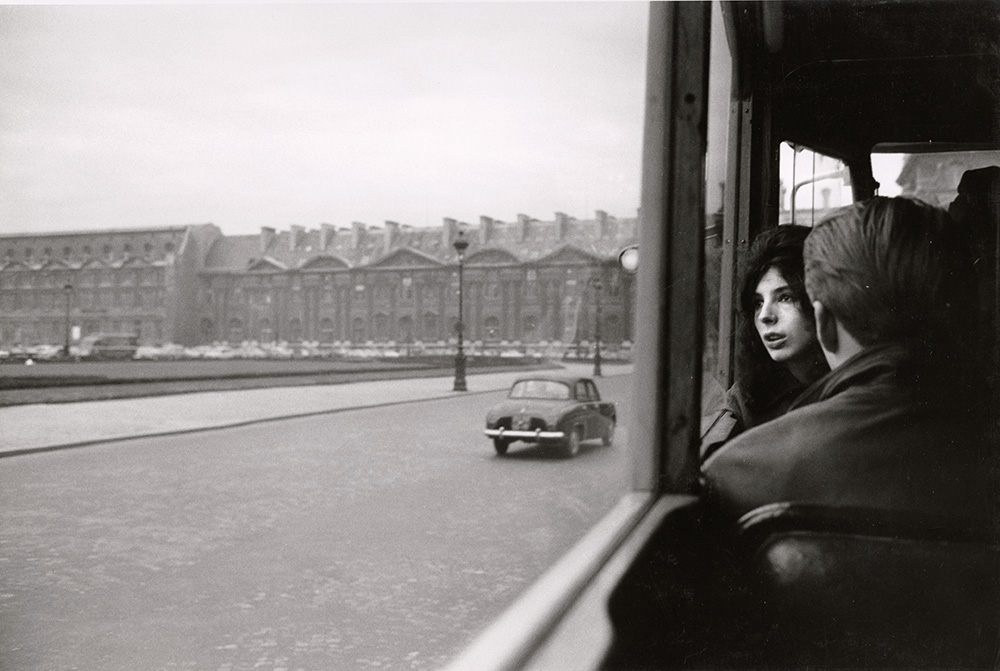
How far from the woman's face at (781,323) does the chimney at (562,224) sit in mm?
342

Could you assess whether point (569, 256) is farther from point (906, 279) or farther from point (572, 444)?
point (906, 279)

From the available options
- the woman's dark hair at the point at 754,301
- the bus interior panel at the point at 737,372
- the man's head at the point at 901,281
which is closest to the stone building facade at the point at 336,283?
the bus interior panel at the point at 737,372

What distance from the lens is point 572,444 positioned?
4.70ft

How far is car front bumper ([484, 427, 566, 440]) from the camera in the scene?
1369 mm

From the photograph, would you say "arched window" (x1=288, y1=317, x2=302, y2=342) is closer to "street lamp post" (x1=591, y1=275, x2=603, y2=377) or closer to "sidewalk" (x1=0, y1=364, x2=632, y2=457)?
"sidewalk" (x1=0, y1=364, x2=632, y2=457)

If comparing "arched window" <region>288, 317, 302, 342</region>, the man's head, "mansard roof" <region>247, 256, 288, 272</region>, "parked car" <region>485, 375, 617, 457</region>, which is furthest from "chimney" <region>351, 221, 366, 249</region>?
the man's head

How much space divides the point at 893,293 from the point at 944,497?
311 mm

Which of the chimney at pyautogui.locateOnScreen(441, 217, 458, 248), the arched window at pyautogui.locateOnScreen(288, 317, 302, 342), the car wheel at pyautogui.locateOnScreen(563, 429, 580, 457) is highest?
the chimney at pyautogui.locateOnScreen(441, 217, 458, 248)

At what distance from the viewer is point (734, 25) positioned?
4.84ft

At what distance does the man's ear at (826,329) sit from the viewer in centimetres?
126

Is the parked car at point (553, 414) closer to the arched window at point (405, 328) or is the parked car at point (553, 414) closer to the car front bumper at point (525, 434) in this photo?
the car front bumper at point (525, 434)

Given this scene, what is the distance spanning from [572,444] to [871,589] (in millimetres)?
518

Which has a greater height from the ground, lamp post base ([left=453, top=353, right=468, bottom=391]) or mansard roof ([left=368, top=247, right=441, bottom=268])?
mansard roof ([left=368, top=247, right=441, bottom=268])

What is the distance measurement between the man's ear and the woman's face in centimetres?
1
